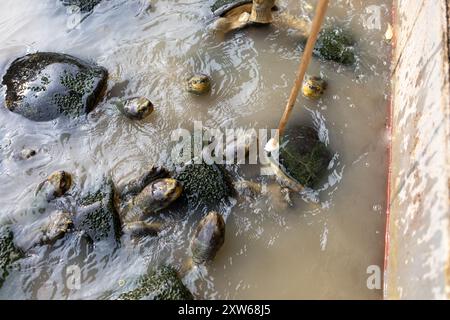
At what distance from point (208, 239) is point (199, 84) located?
1896 mm

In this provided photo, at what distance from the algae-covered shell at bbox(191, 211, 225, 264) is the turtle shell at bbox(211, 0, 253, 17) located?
2.87m

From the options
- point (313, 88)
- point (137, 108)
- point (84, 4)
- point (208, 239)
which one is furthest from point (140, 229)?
point (84, 4)

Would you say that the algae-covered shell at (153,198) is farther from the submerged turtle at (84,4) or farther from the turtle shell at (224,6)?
the submerged turtle at (84,4)

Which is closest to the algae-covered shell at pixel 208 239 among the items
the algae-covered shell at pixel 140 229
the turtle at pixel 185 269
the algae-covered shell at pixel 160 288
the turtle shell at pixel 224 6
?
the turtle at pixel 185 269

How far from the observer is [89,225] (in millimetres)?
3992

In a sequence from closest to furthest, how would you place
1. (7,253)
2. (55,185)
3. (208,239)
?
1. (208,239)
2. (7,253)
3. (55,185)

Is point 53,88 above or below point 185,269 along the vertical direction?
above

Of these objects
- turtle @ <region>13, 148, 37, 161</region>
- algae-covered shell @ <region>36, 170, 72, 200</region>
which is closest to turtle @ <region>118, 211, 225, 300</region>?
algae-covered shell @ <region>36, 170, 72, 200</region>

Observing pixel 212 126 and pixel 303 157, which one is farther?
pixel 212 126

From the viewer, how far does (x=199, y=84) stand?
4.79 metres

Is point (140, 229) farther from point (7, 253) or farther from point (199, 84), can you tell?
point (199, 84)

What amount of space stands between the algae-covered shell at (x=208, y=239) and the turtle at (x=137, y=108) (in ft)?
4.95

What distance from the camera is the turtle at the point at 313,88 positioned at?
4703 millimetres
